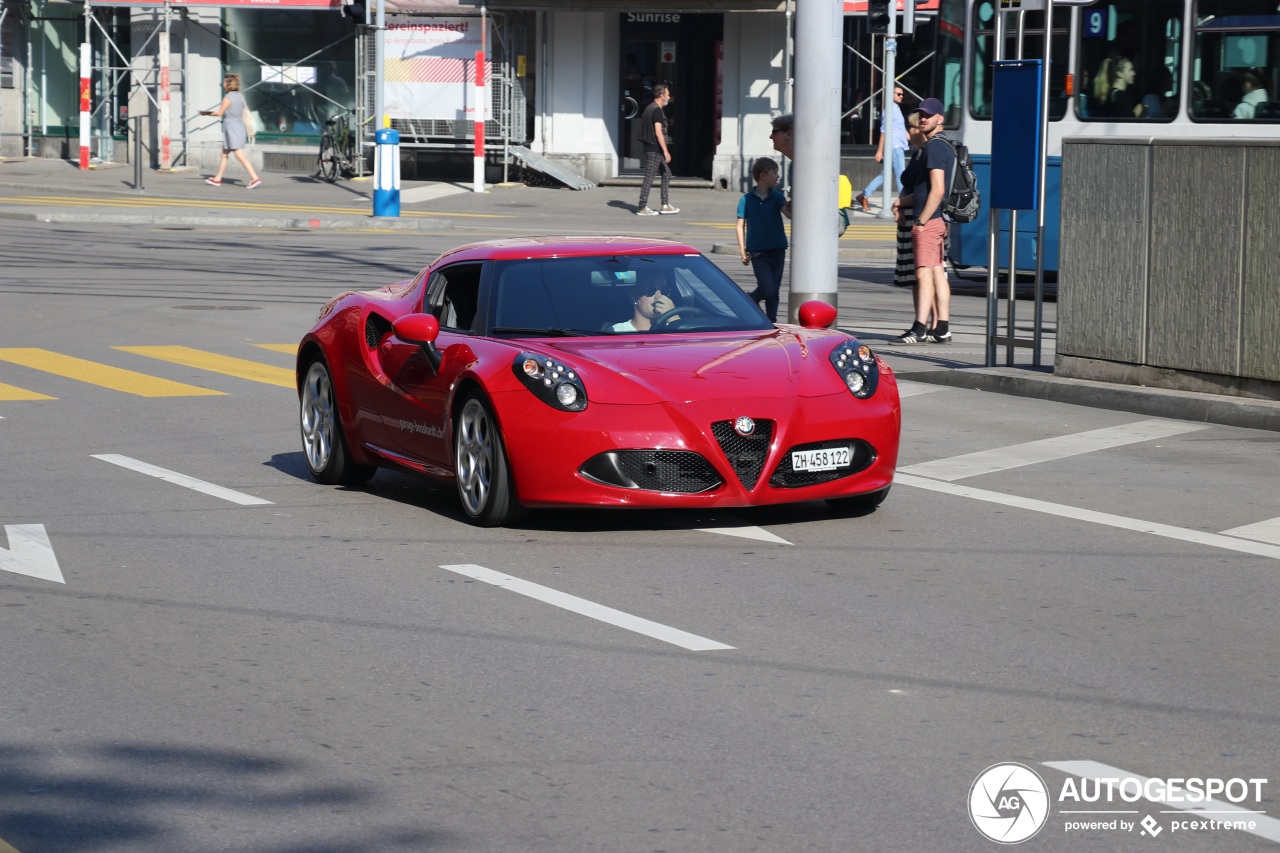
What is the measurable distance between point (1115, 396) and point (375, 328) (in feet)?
16.8

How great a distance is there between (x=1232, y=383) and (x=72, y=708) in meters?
8.32

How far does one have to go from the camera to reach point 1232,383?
12250 mm

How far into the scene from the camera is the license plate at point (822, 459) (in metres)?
8.53

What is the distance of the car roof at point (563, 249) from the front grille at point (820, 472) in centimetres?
156

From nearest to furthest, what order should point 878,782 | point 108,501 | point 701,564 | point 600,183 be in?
point 878,782
point 701,564
point 108,501
point 600,183

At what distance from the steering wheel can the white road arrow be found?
287 cm

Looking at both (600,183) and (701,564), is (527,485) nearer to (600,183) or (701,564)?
(701,564)

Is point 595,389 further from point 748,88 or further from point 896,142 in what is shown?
point 748,88

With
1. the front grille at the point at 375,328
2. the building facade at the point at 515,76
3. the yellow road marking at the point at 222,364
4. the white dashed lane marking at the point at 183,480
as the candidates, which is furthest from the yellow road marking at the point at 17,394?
the building facade at the point at 515,76

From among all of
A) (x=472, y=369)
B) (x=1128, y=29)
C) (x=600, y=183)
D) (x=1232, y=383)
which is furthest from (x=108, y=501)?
(x=600, y=183)

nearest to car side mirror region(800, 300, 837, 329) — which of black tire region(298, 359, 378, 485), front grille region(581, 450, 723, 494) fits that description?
front grille region(581, 450, 723, 494)

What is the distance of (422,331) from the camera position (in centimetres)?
914

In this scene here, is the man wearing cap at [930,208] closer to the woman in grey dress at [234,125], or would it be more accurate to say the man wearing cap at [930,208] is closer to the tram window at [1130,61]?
the tram window at [1130,61]

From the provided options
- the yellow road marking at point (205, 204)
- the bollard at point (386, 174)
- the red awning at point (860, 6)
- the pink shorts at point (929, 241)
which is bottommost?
the pink shorts at point (929, 241)
